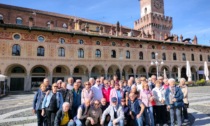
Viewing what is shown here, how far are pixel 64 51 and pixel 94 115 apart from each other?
20.4 meters

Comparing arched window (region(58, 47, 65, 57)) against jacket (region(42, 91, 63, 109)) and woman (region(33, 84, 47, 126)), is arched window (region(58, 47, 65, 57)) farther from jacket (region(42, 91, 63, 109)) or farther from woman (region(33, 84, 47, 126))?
jacket (region(42, 91, 63, 109))

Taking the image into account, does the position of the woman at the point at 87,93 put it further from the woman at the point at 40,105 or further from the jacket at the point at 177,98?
the jacket at the point at 177,98

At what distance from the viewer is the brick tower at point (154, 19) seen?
48.3 m

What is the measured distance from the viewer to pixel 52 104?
15.9 feet

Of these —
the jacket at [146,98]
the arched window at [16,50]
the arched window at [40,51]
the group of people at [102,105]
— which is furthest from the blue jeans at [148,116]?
the arched window at [16,50]

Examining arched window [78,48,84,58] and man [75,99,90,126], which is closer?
man [75,99,90,126]

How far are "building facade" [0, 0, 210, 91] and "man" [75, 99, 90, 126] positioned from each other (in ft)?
63.7

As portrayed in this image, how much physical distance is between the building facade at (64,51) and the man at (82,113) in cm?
1940

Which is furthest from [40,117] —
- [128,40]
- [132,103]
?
[128,40]

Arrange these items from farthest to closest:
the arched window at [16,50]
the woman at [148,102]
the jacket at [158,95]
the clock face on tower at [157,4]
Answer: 1. the clock face on tower at [157,4]
2. the arched window at [16,50]
3. the jacket at [158,95]
4. the woman at [148,102]

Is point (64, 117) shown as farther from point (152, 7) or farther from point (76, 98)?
point (152, 7)

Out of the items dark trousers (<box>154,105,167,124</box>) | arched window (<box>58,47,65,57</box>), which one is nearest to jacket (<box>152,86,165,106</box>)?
dark trousers (<box>154,105,167,124</box>)

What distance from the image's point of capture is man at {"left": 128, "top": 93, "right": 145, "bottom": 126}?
488 centimetres

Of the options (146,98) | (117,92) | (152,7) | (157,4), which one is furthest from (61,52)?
(157,4)
